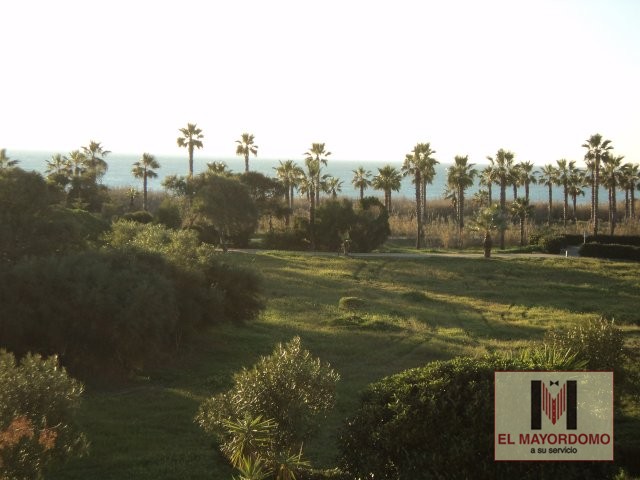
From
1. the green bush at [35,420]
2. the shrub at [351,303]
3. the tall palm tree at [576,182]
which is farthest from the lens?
the tall palm tree at [576,182]

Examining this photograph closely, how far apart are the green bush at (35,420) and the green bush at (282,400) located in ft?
9.91

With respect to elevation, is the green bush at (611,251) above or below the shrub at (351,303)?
above

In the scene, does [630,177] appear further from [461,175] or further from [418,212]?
[418,212]

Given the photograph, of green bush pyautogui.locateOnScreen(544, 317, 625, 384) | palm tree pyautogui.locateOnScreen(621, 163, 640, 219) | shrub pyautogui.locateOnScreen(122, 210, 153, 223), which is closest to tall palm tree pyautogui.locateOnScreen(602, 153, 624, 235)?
palm tree pyautogui.locateOnScreen(621, 163, 640, 219)

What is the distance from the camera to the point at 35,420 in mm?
14062

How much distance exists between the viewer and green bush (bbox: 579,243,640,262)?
6344cm

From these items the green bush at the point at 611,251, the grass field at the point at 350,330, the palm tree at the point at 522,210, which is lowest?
the grass field at the point at 350,330

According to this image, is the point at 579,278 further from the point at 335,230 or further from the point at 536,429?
the point at 536,429

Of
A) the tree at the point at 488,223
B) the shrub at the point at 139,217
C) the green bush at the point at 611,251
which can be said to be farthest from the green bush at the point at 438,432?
the shrub at the point at 139,217

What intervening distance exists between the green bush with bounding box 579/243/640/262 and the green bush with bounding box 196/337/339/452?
53346 mm

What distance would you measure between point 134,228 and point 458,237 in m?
49.8

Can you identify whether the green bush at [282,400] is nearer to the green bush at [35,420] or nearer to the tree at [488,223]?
the green bush at [35,420]

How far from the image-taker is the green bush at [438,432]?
13375 millimetres

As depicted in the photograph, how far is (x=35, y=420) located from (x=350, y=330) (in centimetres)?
2212
